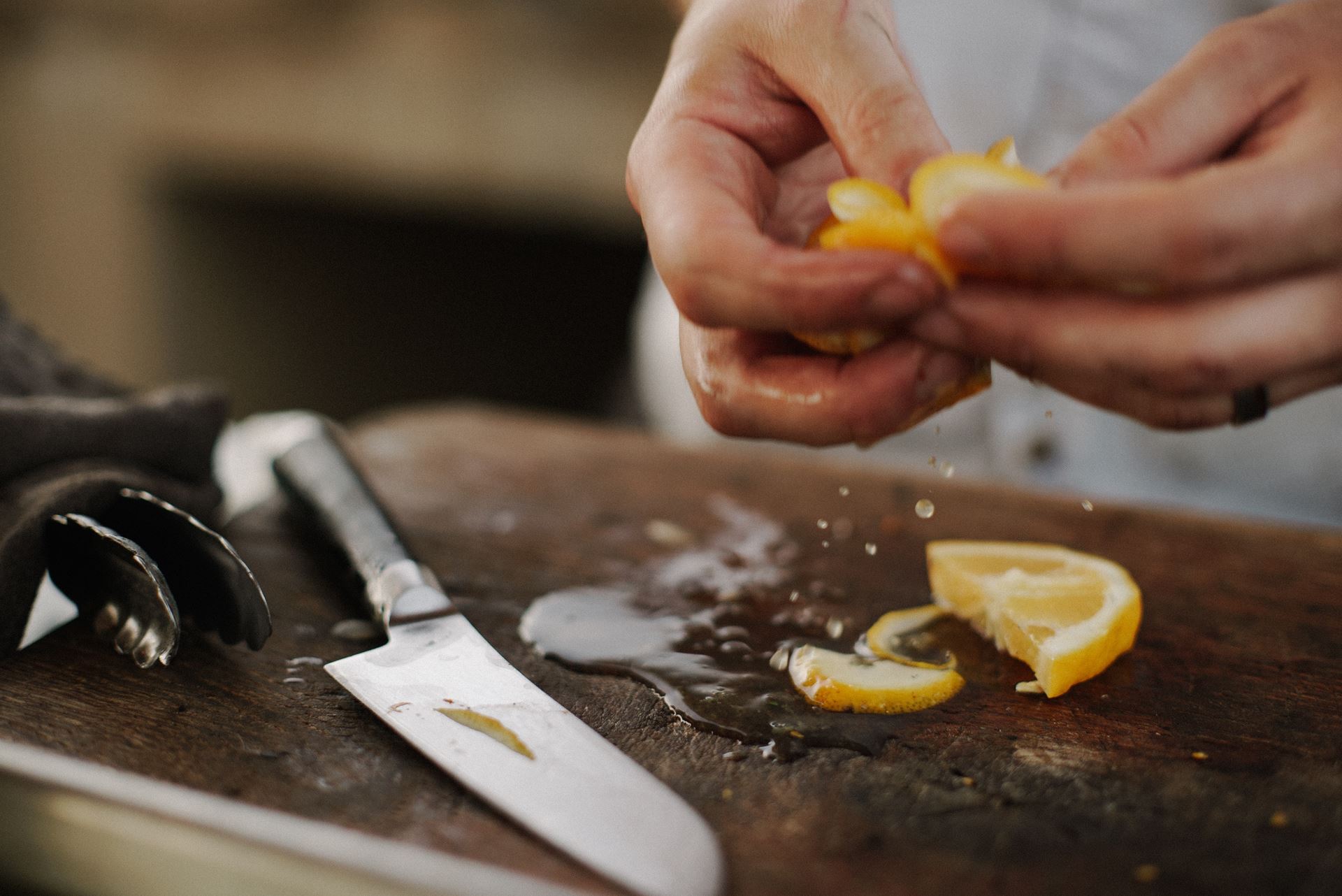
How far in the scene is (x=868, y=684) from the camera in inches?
32.3

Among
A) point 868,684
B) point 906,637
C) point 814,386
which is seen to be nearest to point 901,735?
point 868,684

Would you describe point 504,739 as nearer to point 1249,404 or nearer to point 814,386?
point 814,386

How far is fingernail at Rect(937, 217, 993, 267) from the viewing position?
0.66 meters

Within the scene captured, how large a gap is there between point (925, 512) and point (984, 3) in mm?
1088

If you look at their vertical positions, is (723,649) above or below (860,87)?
below

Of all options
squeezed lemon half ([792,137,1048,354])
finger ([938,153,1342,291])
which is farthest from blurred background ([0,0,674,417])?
finger ([938,153,1342,291])

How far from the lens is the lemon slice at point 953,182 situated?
68 centimetres

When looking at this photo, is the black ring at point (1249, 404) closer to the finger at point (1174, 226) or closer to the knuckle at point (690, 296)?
the finger at point (1174, 226)

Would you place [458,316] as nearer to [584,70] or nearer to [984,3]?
[584,70]

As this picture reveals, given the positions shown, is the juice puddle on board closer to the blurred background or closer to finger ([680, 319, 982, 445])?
finger ([680, 319, 982, 445])

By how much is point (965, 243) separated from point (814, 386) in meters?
0.17

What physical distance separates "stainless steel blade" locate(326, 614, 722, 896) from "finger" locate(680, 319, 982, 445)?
0.91 feet

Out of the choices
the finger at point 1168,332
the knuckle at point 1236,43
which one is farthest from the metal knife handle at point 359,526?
the knuckle at point 1236,43

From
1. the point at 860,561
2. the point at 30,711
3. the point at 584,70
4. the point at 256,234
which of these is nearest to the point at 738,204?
the point at 860,561
